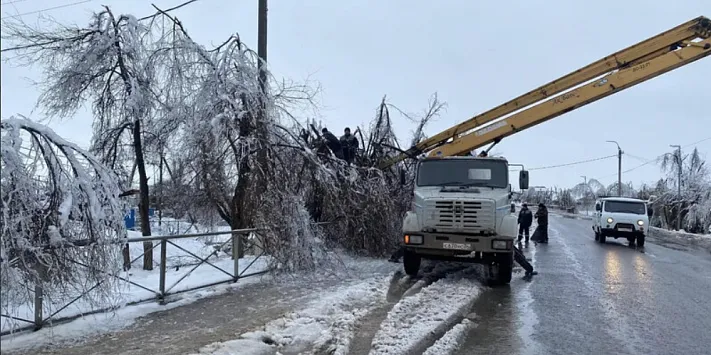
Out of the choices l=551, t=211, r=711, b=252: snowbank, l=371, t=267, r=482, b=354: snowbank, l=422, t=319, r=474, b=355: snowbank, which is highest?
l=371, t=267, r=482, b=354: snowbank

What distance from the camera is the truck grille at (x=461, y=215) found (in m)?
10.6

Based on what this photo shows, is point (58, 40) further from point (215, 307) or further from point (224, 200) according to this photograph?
point (215, 307)

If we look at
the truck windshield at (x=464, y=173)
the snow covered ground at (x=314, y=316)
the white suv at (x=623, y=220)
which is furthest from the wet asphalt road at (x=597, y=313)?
the white suv at (x=623, y=220)

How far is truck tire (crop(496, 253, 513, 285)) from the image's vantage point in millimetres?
10531

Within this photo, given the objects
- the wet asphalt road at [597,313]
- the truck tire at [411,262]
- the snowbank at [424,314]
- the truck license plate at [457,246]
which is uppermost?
the truck license plate at [457,246]

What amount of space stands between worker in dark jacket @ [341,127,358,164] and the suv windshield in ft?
46.5

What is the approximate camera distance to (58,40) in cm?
1048

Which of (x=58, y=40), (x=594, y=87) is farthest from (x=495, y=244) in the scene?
(x=58, y=40)

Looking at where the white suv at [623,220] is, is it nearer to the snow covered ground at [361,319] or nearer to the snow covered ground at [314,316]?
the snow covered ground at [314,316]

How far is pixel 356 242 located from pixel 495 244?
14.5 feet

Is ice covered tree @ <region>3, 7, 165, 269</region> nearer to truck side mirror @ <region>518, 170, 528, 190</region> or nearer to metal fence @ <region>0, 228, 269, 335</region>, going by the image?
metal fence @ <region>0, 228, 269, 335</region>

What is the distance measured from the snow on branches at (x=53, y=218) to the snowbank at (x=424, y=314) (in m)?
3.21

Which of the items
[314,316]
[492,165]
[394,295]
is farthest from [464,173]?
[314,316]

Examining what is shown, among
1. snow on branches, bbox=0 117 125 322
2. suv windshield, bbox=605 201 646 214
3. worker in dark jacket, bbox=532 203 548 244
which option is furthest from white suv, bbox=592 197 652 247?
snow on branches, bbox=0 117 125 322
